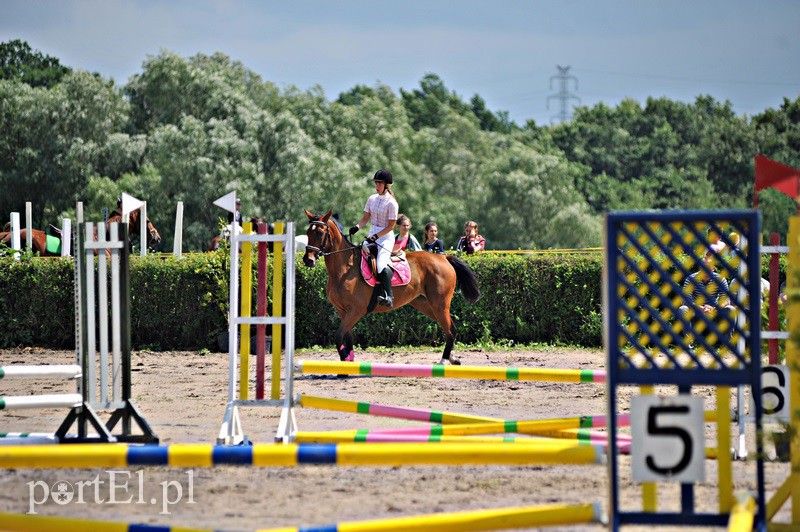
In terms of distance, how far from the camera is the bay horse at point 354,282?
39.1 ft

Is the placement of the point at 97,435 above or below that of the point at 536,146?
below

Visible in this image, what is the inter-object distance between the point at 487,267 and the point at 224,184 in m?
25.7

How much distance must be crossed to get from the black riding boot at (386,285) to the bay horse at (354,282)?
0.49 ft

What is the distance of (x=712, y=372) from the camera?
418 cm

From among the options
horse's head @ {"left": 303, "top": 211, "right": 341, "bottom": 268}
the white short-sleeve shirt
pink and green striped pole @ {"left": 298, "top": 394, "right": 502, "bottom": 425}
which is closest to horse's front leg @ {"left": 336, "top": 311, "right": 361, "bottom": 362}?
horse's head @ {"left": 303, "top": 211, "right": 341, "bottom": 268}

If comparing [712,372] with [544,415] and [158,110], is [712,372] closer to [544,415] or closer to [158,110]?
[544,415]

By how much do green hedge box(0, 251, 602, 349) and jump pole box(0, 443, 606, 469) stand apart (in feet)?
36.2

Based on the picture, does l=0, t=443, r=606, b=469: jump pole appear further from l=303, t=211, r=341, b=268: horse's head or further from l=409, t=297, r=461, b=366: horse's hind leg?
l=409, t=297, r=461, b=366: horse's hind leg

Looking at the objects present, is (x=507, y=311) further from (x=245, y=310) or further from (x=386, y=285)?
(x=245, y=310)

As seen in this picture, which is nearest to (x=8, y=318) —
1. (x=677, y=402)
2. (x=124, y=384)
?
(x=124, y=384)

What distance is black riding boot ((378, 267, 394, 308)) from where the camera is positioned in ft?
40.0

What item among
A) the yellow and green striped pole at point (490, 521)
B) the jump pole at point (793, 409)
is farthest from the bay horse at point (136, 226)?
the jump pole at point (793, 409)

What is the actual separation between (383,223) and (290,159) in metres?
29.2

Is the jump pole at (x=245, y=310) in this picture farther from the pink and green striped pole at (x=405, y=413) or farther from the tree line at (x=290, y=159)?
the tree line at (x=290, y=159)
